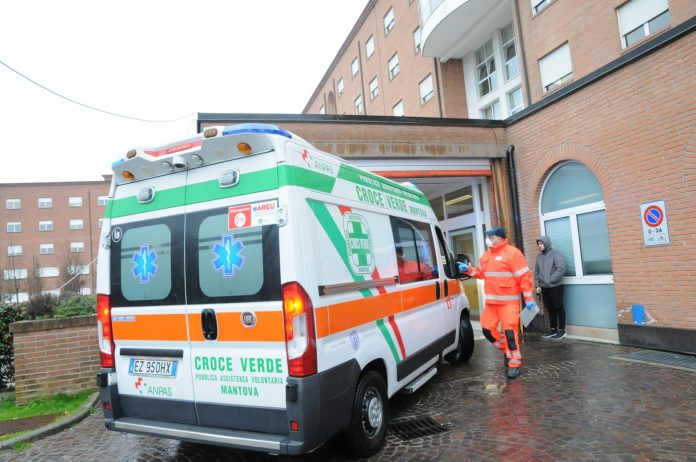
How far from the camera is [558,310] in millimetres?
8031

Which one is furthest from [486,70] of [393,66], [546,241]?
[546,241]

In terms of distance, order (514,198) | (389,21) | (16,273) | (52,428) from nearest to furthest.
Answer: (52,428) → (514,198) → (389,21) → (16,273)

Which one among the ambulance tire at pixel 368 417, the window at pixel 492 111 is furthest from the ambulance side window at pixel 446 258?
the window at pixel 492 111

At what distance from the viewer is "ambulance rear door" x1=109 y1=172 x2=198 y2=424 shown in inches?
126

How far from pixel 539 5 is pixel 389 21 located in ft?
38.6

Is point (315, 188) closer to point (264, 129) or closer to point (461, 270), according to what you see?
point (264, 129)

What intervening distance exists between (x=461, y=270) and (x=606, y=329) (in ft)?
11.6

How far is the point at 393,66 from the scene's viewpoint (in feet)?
74.4

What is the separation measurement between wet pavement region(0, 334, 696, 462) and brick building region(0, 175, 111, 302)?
52.0 meters

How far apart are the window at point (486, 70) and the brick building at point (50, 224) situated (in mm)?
45981

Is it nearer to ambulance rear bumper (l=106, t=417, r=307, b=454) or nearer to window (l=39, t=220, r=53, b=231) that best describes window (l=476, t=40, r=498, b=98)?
ambulance rear bumper (l=106, t=417, r=307, b=454)

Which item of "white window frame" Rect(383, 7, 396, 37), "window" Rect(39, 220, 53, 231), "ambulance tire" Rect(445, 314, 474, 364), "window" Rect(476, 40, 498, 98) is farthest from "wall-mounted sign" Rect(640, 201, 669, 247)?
"window" Rect(39, 220, 53, 231)

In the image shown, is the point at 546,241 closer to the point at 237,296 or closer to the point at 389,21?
the point at 237,296

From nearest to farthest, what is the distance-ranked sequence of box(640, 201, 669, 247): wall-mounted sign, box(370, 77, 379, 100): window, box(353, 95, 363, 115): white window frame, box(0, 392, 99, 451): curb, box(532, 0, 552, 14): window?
box(0, 392, 99, 451): curb
box(640, 201, 669, 247): wall-mounted sign
box(532, 0, 552, 14): window
box(370, 77, 379, 100): window
box(353, 95, 363, 115): white window frame
